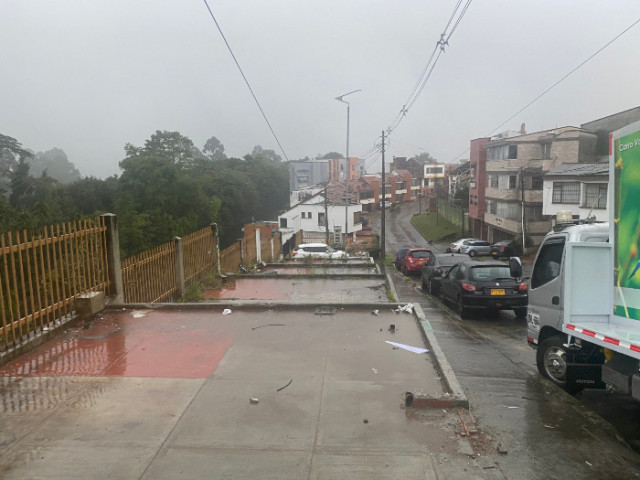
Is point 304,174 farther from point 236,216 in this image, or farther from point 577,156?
point 577,156

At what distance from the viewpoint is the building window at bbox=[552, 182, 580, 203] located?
3709 centimetres

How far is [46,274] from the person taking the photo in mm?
7312

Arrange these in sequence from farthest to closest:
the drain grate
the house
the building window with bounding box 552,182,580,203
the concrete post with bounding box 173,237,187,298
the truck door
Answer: the house → the building window with bounding box 552,182,580,203 → the concrete post with bounding box 173,237,187,298 → the drain grate → the truck door

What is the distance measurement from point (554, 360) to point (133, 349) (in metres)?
5.84

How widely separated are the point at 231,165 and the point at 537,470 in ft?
277

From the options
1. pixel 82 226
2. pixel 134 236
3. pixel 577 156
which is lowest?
pixel 134 236

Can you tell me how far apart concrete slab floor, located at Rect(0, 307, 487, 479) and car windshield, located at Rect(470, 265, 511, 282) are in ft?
20.4

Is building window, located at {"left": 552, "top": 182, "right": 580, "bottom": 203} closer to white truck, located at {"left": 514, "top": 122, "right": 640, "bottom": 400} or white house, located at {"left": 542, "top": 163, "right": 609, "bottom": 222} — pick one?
white house, located at {"left": 542, "top": 163, "right": 609, "bottom": 222}

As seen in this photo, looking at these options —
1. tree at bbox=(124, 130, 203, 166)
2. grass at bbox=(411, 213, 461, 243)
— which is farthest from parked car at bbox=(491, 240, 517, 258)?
tree at bbox=(124, 130, 203, 166)

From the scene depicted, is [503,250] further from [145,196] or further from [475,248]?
[145,196]

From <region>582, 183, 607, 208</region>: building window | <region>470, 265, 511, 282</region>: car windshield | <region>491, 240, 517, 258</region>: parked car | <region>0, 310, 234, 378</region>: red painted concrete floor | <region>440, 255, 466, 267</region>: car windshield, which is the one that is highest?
<region>582, 183, 607, 208</region>: building window

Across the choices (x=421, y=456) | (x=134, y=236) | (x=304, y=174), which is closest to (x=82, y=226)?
(x=421, y=456)

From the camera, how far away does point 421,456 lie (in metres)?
4.20

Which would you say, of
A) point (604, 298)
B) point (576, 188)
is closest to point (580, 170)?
Result: point (576, 188)
